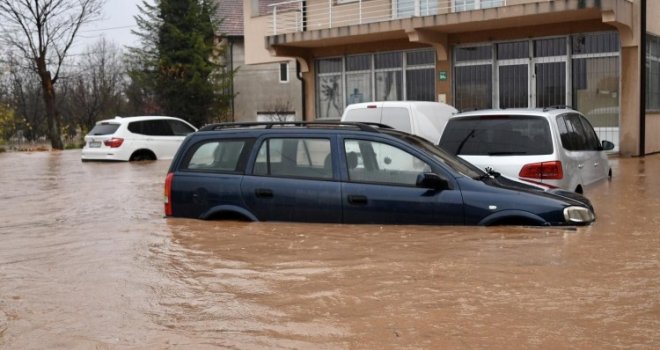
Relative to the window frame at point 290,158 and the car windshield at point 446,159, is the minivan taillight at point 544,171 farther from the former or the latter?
the window frame at point 290,158

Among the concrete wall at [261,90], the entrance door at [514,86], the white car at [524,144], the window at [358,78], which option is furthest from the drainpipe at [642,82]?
the concrete wall at [261,90]

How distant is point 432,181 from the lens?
7.65 meters

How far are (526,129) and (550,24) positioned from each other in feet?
37.0

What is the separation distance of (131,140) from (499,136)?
14.4 meters

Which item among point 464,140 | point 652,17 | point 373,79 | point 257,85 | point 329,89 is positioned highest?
point 652,17

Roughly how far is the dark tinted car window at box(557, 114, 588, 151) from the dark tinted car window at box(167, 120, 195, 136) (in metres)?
14.2

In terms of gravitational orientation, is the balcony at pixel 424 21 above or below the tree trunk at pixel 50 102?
above

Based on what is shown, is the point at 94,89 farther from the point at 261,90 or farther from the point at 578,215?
the point at 578,215

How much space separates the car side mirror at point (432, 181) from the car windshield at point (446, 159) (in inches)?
11.0

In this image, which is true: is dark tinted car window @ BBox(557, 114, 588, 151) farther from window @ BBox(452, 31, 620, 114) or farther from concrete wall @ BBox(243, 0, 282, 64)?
concrete wall @ BBox(243, 0, 282, 64)

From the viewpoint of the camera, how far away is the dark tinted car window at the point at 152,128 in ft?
71.8

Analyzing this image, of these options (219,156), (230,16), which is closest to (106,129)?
(219,156)

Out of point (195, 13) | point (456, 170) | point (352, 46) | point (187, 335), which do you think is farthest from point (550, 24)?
point (195, 13)

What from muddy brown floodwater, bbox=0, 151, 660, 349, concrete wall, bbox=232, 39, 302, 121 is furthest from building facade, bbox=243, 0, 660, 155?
concrete wall, bbox=232, 39, 302, 121
